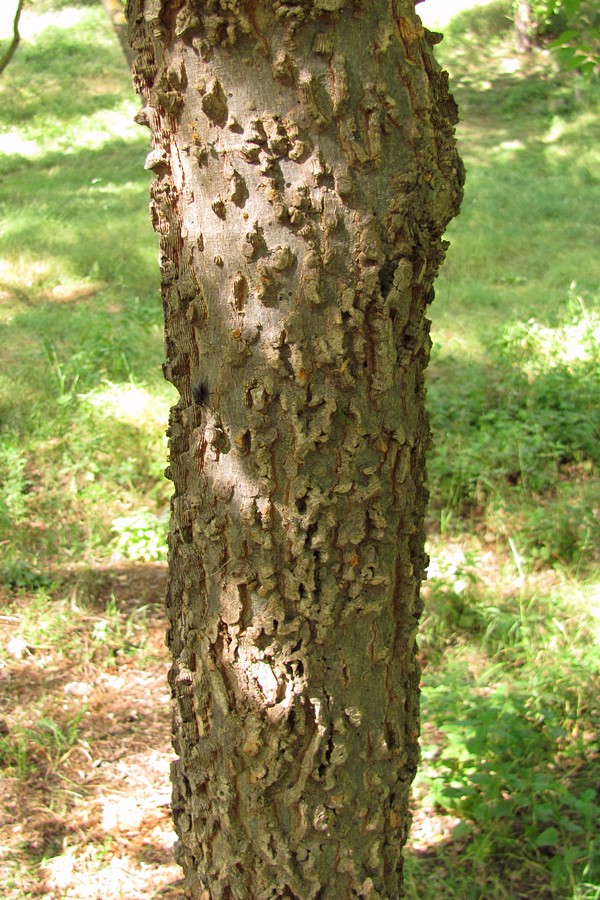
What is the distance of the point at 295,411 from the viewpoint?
1.57 meters

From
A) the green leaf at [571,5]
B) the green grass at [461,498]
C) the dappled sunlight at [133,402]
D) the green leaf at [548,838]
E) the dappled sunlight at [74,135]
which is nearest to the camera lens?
the green leaf at [548,838]

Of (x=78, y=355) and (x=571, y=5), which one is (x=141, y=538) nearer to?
(x=78, y=355)

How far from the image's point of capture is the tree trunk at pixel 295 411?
4.71 ft

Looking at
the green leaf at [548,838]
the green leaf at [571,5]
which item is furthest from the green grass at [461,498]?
the green leaf at [571,5]

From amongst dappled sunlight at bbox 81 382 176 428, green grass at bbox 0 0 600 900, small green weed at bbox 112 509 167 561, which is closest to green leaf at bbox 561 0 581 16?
green grass at bbox 0 0 600 900

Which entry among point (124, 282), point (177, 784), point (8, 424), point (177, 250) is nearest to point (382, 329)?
point (177, 250)

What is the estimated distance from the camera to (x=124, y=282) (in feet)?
25.0

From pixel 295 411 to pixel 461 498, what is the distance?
3.05 metres

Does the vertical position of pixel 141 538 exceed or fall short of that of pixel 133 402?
it falls short

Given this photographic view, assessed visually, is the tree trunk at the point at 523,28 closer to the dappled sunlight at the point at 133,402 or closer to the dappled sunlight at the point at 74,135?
the dappled sunlight at the point at 74,135

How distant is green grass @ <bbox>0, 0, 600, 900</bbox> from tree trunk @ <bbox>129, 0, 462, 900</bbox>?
804 millimetres

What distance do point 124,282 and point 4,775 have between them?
546cm

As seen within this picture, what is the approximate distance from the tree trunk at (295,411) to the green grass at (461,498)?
80cm

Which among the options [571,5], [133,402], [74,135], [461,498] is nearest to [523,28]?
[74,135]
